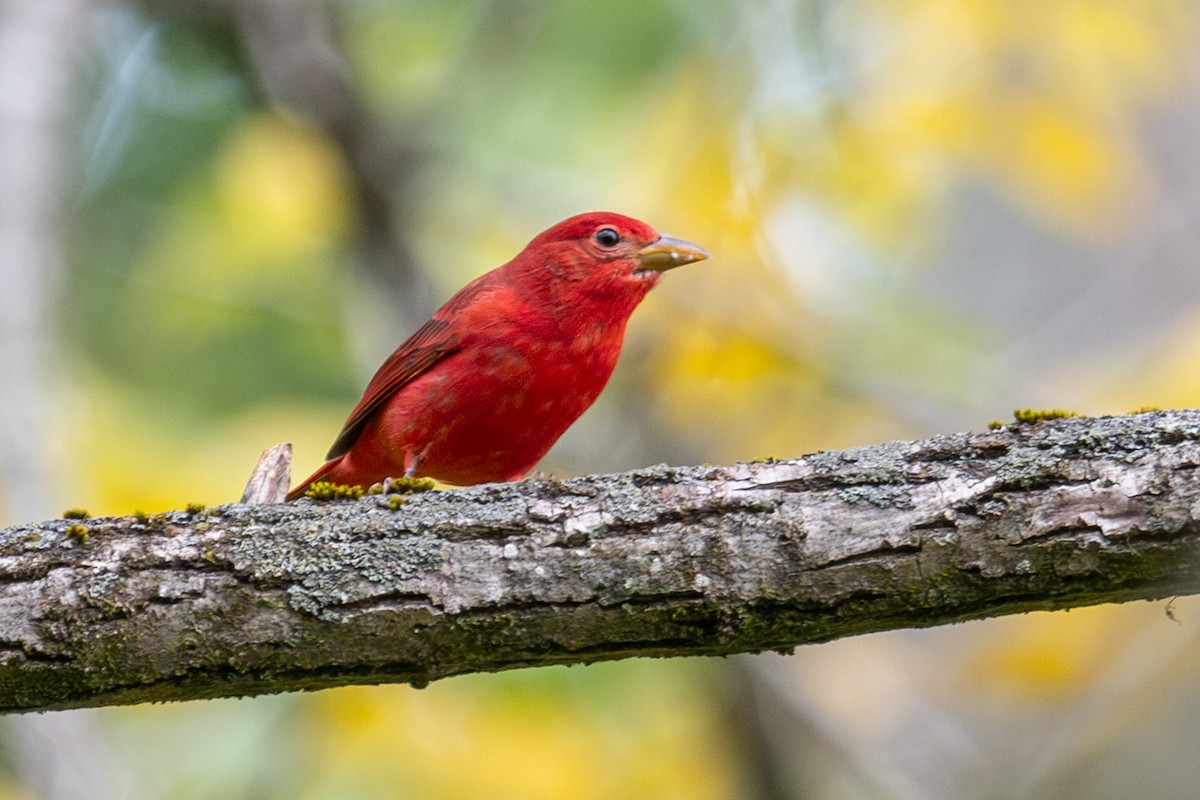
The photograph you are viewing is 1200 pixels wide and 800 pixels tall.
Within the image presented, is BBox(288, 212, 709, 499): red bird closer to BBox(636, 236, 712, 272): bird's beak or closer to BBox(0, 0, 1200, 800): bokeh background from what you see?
BBox(636, 236, 712, 272): bird's beak

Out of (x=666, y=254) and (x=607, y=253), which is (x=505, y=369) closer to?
(x=607, y=253)

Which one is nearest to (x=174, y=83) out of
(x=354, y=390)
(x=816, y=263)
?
(x=354, y=390)

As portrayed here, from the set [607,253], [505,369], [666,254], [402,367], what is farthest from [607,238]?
[402,367]

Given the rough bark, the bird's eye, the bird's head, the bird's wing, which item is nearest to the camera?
the rough bark

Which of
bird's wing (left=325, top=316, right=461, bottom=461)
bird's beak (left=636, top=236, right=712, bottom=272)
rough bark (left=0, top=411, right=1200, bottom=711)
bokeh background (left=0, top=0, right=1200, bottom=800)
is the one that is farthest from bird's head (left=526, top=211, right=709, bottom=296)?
rough bark (left=0, top=411, right=1200, bottom=711)

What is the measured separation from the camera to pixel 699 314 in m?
6.11

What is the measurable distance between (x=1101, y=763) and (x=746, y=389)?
7.07 ft

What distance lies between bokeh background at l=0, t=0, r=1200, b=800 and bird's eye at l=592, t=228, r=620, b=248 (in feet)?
2.44

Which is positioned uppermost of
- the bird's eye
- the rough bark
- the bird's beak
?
the bird's eye

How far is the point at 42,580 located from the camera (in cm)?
309

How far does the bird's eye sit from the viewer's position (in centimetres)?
529

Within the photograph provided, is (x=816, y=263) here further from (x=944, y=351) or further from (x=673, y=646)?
(x=673, y=646)

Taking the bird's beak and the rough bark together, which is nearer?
the rough bark

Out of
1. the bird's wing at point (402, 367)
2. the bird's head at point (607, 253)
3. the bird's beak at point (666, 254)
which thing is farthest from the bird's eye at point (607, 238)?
the bird's wing at point (402, 367)
